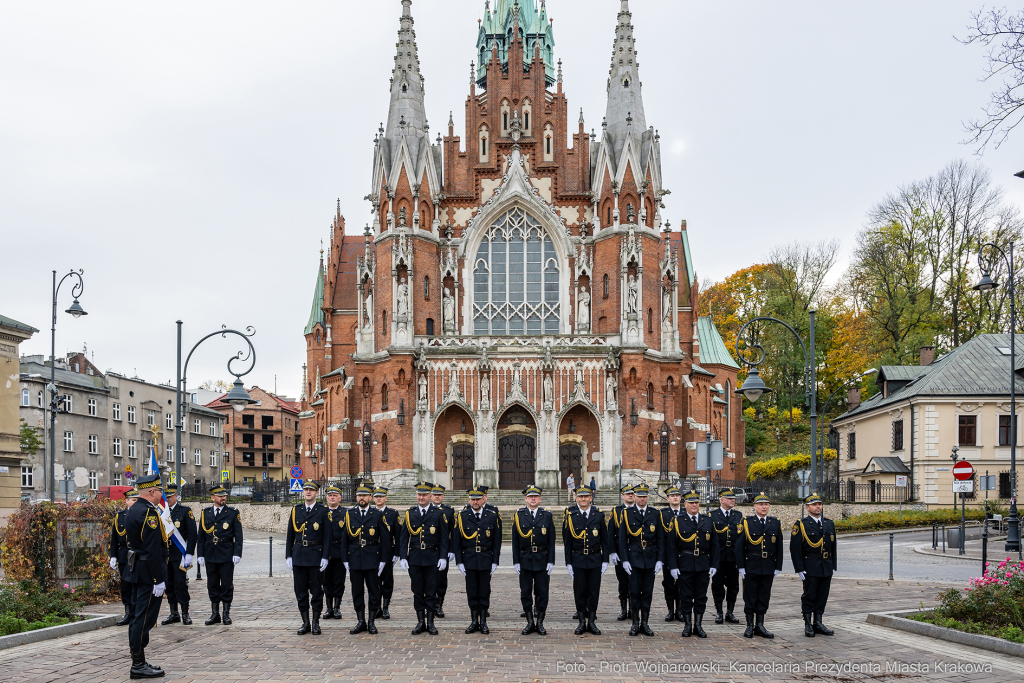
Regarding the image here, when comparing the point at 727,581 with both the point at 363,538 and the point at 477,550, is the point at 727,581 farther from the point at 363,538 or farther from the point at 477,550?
the point at 363,538

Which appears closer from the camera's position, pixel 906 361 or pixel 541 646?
pixel 541 646

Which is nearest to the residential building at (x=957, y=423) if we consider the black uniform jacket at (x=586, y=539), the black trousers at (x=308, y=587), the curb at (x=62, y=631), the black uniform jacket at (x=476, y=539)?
the black uniform jacket at (x=586, y=539)

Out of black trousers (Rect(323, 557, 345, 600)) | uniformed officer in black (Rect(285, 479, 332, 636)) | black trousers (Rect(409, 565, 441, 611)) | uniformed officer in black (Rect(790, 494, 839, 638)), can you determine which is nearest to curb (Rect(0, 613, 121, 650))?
uniformed officer in black (Rect(285, 479, 332, 636))

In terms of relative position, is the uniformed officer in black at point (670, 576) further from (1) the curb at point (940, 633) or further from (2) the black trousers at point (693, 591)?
(1) the curb at point (940, 633)

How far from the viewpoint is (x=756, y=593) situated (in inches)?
489

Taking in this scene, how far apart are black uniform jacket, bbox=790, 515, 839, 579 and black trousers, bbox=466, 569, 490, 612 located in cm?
401

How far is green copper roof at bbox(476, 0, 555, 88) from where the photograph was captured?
2256 inches

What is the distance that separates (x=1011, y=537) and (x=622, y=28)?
3108 centimetres

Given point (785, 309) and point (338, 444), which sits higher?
point (785, 309)

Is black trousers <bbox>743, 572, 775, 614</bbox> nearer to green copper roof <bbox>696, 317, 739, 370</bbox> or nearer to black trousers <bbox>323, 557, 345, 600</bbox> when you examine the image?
black trousers <bbox>323, 557, 345, 600</bbox>

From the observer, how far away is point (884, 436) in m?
45.2

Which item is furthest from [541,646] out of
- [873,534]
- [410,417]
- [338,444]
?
[338,444]

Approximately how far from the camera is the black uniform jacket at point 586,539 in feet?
42.2

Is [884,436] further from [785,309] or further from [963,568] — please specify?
[963,568]
